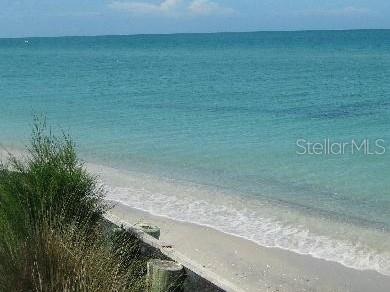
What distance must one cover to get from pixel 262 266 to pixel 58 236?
361 cm

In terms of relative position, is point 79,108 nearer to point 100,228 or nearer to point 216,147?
point 216,147

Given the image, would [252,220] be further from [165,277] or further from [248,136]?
[248,136]

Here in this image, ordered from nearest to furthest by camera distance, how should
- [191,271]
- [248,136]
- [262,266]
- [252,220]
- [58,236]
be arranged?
[58,236], [191,271], [262,266], [252,220], [248,136]

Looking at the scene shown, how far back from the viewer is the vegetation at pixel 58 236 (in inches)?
183

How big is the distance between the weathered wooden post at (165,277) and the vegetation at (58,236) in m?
0.11

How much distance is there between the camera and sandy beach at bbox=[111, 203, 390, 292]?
24.2 ft

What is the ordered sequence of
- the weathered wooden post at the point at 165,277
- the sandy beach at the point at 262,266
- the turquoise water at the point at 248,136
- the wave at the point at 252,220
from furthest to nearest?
the turquoise water at the point at 248,136 → the wave at the point at 252,220 → the sandy beach at the point at 262,266 → the weathered wooden post at the point at 165,277

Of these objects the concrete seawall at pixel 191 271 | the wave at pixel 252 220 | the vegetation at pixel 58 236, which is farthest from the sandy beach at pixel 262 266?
the vegetation at pixel 58 236

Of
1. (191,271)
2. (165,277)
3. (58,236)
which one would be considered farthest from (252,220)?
(58,236)

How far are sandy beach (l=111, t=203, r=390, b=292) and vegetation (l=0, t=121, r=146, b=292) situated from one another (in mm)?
1958

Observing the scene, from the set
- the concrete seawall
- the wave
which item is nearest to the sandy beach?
the wave

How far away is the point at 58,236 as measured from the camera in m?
4.84

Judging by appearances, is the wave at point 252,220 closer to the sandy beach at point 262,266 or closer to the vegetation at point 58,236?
the sandy beach at point 262,266

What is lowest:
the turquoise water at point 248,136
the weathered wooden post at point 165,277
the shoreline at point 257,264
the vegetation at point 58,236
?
the turquoise water at point 248,136
